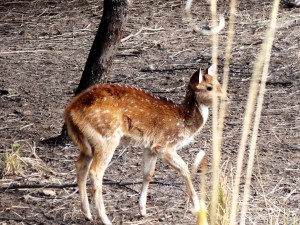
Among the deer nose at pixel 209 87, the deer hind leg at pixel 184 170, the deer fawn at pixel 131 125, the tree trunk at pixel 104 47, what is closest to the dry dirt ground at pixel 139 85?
the deer hind leg at pixel 184 170

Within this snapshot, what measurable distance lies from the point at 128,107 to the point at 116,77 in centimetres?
348

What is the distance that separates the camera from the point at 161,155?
18.9ft

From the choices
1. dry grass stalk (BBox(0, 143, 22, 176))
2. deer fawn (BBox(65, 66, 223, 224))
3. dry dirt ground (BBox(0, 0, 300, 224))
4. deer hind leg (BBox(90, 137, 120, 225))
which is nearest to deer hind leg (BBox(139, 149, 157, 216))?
deer fawn (BBox(65, 66, 223, 224))

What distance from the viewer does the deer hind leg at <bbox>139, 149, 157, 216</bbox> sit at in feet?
18.7

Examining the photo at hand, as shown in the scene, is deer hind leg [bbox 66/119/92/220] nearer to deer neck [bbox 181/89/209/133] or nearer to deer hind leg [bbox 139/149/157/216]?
deer hind leg [bbox 139/149/157/216]

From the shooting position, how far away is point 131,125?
571 centimetres

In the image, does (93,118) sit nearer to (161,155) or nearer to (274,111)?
(161,155)

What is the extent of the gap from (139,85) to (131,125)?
3.12m

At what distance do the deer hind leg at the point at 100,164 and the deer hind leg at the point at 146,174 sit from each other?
292 mm

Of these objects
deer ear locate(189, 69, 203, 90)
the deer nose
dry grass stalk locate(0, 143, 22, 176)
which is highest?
deer ear locate(189, 69, 203, 90)

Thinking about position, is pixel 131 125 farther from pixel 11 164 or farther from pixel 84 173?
pixel 11 164

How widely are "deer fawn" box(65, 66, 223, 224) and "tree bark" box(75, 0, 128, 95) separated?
1173 millimetres

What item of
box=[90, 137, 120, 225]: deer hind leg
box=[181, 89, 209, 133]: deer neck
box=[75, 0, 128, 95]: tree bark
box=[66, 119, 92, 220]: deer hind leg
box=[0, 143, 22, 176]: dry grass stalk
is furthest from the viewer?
box=[75, 0, 128, 95]: tree bark

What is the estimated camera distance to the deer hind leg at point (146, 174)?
18.7 ft
